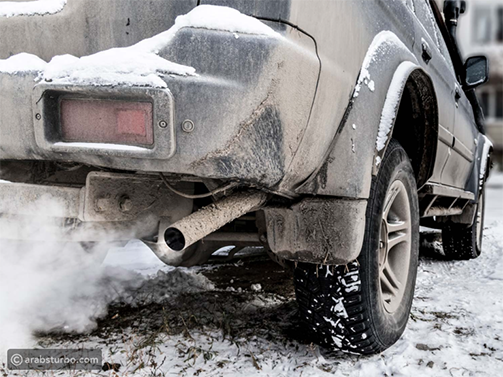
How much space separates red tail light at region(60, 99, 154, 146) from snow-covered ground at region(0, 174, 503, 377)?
97cm

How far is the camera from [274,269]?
12.6 feet

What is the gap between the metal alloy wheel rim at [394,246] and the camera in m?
2.09

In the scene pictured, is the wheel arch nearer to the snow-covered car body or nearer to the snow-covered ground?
the snow-covered car body

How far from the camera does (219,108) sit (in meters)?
1.38

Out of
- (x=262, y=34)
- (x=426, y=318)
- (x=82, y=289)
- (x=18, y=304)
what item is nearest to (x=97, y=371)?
(x=18, y=304)

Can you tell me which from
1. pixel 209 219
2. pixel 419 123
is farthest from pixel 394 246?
pixel 209 219

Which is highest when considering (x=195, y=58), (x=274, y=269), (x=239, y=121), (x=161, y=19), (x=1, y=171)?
(x=161, y=19)

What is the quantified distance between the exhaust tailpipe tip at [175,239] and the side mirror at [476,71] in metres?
3.24

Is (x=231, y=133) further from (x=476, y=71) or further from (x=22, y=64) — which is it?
(x=476, y=71)

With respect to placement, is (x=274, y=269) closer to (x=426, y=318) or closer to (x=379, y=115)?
(x=426, y=318)

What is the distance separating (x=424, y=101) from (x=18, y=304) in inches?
90.1

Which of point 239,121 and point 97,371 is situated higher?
point 239,121

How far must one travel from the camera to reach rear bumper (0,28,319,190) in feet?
4.50

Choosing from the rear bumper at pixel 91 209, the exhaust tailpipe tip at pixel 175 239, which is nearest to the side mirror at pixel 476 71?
the rear bumper at pixel 91 209
